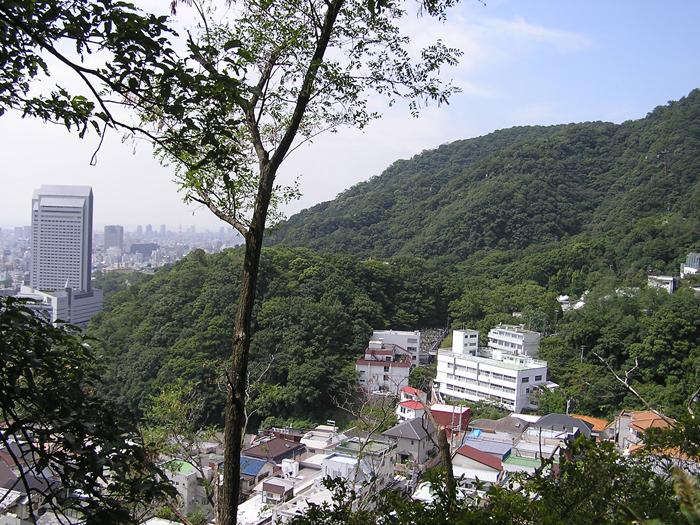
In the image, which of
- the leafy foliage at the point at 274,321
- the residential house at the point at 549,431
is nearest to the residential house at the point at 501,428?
the residential house at the point at 549,431

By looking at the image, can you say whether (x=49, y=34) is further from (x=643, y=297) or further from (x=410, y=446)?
(x=643, y=297)

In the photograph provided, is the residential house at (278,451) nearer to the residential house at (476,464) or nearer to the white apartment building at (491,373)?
the residential house at (476,464)

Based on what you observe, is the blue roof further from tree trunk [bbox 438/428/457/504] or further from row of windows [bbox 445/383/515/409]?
tree trunk [bbox 438/428/457/504]

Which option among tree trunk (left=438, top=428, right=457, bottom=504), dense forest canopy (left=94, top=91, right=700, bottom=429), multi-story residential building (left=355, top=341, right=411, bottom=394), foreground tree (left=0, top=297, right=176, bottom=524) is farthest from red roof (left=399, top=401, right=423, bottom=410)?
foreground tree (left=0, top=297, right=176, bottom=524)

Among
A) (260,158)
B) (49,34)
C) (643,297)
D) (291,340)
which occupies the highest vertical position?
(49,34)

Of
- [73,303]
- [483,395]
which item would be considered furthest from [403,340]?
[73,303]

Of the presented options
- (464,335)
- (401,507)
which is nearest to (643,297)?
(464,335)
